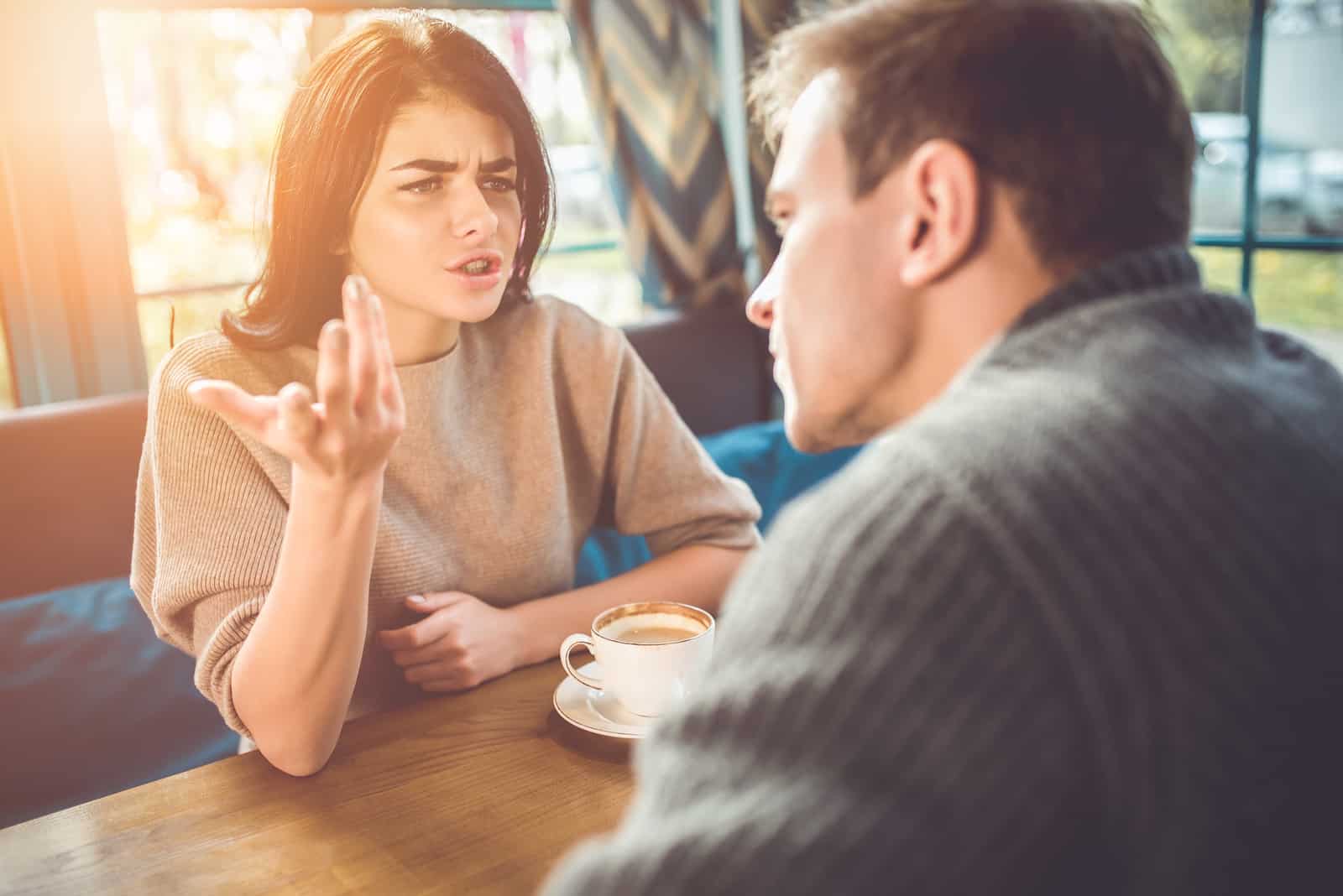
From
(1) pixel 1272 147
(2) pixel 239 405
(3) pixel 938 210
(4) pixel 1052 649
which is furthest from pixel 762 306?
(1) pixel 1272 147

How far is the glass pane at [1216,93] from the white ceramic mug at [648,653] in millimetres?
2403

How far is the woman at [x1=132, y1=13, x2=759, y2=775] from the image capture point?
37.6 inches

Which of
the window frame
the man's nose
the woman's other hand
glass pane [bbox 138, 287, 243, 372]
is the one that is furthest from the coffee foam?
glass pane [bbox 138, 287, 243, 372]

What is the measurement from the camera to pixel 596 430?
149cm

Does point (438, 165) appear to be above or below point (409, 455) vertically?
above

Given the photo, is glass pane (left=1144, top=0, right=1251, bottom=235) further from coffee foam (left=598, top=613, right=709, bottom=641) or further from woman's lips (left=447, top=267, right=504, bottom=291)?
coffee foam (left=598, top=613, right=709, bottom=641)

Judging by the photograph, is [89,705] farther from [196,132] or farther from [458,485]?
[196,132]

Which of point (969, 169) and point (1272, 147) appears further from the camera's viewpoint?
point (1272, 147)

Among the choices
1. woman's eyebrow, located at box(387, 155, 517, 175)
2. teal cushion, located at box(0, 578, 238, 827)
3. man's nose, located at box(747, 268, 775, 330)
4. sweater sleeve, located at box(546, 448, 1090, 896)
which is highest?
woman's eyebrow, located at box(387, 155, 517, 175)

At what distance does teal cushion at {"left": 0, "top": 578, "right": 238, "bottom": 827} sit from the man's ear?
4.47 ft

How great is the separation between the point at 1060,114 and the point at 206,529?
884 mm

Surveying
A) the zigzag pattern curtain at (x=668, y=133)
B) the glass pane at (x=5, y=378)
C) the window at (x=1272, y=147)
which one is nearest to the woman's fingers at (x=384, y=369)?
the glass pane at (x=5, y=378)

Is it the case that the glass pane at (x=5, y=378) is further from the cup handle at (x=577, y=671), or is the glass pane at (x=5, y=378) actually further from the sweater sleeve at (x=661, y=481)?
the cup handle at (x=577, y=671)

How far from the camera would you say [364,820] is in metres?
0.84
